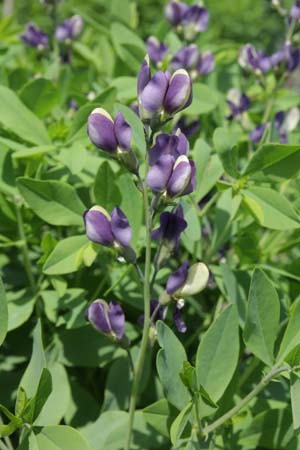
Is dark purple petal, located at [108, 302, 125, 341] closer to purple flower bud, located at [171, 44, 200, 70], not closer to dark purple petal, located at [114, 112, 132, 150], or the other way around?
dark purple petal, located at [114, 112, 132, 150]

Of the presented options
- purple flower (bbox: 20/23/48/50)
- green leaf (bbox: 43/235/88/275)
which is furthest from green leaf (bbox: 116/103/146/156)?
purple flower (bbox: 20/23/48/50)

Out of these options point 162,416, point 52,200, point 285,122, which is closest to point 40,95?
point 52,200

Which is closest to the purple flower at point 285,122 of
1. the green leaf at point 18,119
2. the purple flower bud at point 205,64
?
the purple flower bud at point 205,64

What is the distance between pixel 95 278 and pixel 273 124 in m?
0.44

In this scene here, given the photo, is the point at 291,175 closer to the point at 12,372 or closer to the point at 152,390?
the point at 152,390

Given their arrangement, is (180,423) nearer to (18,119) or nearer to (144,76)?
(144,76)

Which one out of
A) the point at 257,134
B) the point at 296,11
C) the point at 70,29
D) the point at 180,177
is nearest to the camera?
the point at 180,177

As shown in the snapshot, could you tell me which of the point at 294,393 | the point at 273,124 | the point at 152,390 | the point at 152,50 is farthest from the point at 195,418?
the point at 152,50

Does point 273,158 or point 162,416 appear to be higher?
point 273,158

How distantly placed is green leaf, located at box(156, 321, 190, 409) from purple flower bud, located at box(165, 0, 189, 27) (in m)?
0.78

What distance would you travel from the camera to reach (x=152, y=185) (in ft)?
2.47

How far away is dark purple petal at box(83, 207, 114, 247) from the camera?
0.80 m

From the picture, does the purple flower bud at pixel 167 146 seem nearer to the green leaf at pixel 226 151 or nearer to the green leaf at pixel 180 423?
the green leaf at pixel 226 151

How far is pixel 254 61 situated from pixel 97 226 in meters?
0.65
